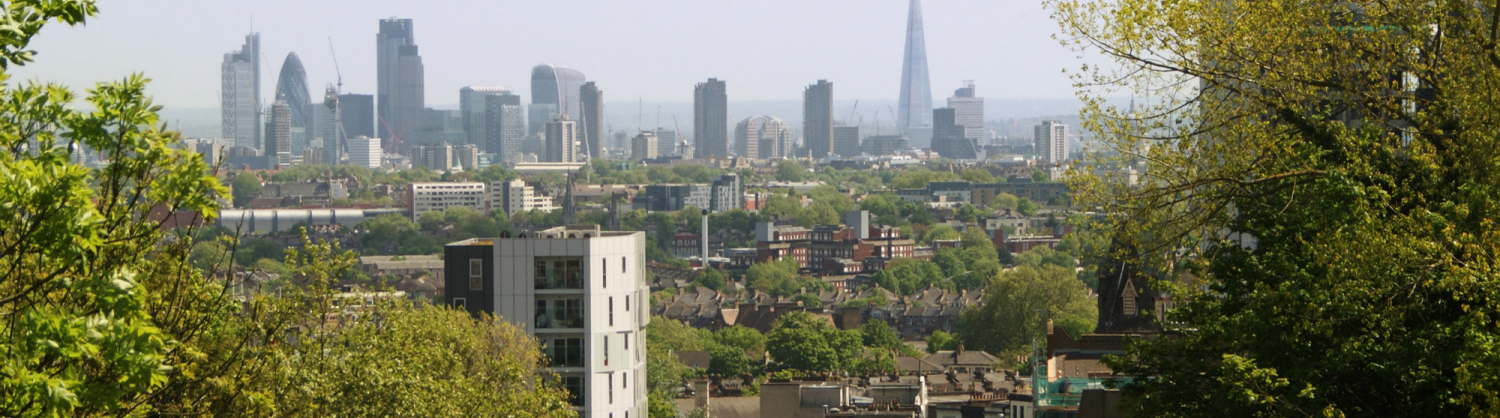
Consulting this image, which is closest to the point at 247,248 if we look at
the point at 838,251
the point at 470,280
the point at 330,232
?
the point at 330,232

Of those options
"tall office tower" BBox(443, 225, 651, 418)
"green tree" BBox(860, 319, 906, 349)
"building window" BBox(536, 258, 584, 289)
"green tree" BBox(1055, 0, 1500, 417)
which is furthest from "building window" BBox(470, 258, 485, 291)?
"green tree" BBox(860, 319, 906, 349)

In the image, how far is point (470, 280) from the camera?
32.9 metres

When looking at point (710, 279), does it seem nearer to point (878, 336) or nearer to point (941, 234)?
point (941, 234)

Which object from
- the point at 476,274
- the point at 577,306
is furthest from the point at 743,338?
the point at 577,306

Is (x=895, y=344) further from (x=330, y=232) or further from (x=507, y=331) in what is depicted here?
(x=330, y=232)

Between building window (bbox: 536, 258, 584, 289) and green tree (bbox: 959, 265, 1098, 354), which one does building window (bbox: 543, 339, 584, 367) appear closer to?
building window (bbox: 536, 258, 584, 289)

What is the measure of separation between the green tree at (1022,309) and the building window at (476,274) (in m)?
48.1

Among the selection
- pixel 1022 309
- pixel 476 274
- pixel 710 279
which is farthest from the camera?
pixel 710 279

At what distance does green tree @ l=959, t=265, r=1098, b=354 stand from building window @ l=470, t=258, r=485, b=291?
4814 centimetres

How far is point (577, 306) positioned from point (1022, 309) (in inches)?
2076

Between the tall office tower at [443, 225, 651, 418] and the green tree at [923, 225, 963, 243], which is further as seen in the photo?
the green tree at [923, 225, 963, 243]

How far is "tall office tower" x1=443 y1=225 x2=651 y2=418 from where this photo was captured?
31453 mm

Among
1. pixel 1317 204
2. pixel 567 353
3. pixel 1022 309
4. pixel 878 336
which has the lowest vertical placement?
pixel 878 336

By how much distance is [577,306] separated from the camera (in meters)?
31.6
